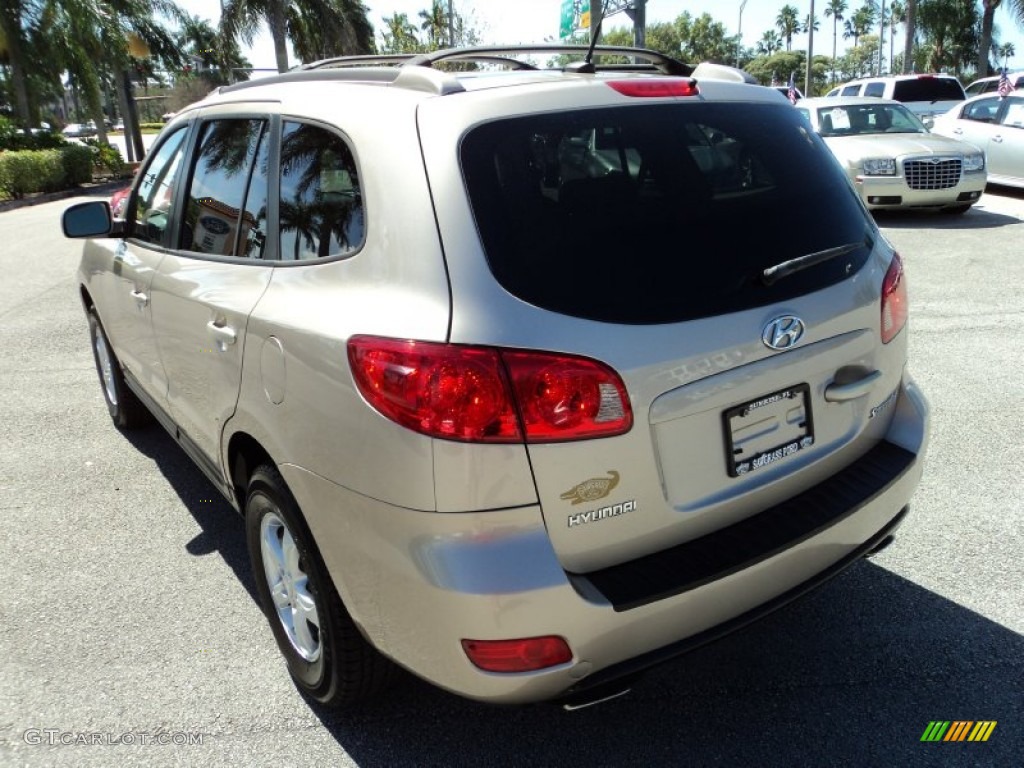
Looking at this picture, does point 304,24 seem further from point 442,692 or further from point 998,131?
point 442,692

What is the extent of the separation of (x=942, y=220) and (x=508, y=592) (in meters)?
11.5

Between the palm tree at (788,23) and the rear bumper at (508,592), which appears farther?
the palm tree at (788,23)

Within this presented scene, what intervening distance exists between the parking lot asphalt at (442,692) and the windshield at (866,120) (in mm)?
8997

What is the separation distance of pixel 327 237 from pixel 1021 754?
2.36 m

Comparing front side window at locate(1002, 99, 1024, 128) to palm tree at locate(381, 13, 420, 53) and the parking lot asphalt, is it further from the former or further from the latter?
palm tree at locate(381, 13, 420, 53)

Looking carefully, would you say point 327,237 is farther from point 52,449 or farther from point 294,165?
point 52,449

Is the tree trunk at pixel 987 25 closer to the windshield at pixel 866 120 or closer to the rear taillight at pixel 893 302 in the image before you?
the windshield at pixel 866 120

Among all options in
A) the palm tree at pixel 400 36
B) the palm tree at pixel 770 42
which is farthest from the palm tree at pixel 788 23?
the palm tree at pixel 400 36

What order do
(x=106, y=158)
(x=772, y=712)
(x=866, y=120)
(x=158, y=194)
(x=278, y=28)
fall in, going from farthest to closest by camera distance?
(x=278, y=28) → (x=106, y=158) → (x=866, y=120) → (x=158, y=194) → (x=772, y=712)

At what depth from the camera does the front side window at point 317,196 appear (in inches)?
90.8

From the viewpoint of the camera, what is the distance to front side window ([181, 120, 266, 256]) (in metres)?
2.84

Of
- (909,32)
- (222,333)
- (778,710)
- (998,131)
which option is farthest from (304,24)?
(778,710)

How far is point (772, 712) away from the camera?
259 cm

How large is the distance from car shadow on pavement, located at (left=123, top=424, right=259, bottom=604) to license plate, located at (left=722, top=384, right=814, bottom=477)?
6.66 feet
